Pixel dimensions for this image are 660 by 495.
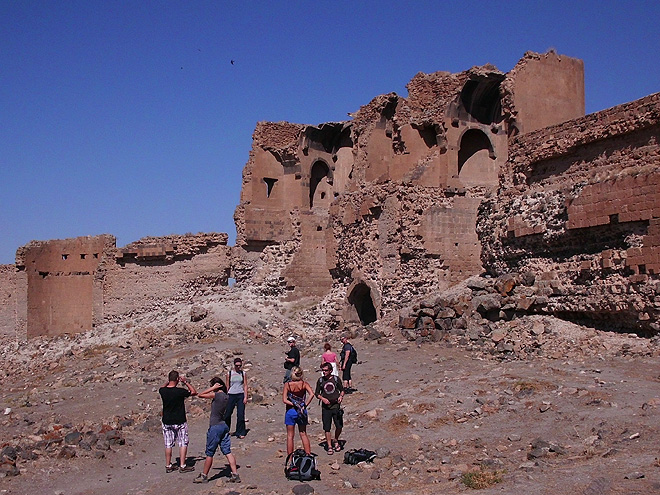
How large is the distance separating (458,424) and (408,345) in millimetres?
6900

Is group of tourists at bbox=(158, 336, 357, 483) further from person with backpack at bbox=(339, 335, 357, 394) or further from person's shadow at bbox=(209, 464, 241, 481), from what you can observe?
person with backpack at bbox=(339, 335, 357, 394)

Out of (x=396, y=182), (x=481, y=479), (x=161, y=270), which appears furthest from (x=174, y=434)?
(x=161, y=270)

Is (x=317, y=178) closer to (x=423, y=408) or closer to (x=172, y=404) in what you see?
(x=423, y=408)

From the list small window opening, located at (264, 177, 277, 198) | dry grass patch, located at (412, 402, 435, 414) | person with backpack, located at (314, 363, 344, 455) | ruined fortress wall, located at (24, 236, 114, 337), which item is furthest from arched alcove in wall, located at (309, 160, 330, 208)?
person with backpack, located at (314, 363, 344, 455)

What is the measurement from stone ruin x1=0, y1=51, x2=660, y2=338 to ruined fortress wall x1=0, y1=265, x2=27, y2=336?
0.08m

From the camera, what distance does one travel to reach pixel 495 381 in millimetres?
11695

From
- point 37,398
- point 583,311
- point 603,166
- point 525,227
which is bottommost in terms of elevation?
point 37,398

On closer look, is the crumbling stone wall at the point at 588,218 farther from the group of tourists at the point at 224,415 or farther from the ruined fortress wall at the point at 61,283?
the ruined fortress wall at the point at 61,283

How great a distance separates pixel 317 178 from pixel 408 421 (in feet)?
65.1

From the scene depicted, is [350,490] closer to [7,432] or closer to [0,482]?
[0,482]

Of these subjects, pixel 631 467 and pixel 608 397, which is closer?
pixel 631 467

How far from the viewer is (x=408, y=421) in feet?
33.8

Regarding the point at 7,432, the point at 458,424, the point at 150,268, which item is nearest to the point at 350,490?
the point at 458,424

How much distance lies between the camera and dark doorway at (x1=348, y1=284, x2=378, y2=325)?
75.5 feet
